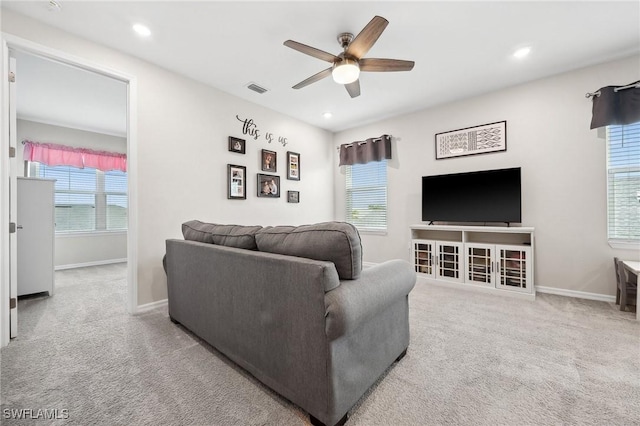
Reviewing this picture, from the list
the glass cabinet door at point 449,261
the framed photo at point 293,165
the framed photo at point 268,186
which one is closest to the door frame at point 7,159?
the framed photo at point 268,186

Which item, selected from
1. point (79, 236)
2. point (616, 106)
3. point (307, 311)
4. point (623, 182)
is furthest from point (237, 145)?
point (623, 182)

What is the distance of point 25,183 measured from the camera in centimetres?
306

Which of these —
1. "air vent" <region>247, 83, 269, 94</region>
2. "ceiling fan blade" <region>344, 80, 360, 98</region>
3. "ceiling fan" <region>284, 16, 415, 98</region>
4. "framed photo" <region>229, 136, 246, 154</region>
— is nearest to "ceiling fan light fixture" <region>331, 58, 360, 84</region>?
"ceiling fan" <region>284, 16, 415, 98</region>

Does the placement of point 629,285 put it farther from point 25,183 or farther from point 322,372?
point 25,183

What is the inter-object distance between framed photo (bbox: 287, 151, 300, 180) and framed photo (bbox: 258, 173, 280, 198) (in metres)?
0.29

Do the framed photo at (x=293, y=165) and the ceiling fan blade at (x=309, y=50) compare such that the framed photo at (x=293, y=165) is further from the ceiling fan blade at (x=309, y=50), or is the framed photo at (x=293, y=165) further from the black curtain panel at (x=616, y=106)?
the black curtain panel at (x=616, y=106)

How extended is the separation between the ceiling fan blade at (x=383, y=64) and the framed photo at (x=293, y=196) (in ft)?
7.94

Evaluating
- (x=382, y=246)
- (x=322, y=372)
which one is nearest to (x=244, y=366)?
(x=322, y=372)

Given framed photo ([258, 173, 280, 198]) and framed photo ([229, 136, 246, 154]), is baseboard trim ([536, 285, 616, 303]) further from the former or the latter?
framed photo ([229, 136, 246, 154])

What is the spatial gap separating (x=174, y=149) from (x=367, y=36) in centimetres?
232

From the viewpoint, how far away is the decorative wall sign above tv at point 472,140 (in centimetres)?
353

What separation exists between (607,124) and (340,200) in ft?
12.0

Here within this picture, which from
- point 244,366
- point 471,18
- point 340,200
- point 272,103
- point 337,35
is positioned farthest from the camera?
point 340,200

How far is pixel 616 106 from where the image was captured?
2.73 m
